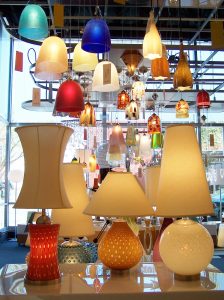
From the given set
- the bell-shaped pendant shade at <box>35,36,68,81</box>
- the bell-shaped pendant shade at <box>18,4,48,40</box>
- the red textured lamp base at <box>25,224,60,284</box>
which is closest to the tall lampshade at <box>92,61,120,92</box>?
the bell-shaped pendant shade at <box>35,36,68,81</box>

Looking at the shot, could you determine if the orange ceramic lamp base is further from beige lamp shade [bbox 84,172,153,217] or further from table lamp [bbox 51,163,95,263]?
table lamp [bbox 51,163,95,263]

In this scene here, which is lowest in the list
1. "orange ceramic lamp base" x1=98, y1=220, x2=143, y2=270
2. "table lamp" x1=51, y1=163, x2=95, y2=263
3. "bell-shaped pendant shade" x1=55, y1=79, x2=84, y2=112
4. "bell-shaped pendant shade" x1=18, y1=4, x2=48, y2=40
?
"orange ceramic lamp base" x1=98, y1=220, x2=143, y2=270

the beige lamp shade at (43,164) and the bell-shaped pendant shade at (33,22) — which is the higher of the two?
the bell-shaped pendant shade at (33,22)

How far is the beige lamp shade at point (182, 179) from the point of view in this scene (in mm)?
1623

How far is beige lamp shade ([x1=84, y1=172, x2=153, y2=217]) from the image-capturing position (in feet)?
5.81

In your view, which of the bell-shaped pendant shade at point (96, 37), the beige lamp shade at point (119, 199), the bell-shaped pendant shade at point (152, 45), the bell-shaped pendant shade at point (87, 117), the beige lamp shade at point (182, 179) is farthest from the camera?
the bell-shaped pendant shade at point (87, 117)

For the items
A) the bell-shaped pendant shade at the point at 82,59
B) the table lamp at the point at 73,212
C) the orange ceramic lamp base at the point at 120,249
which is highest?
the bell-shaped pendant shade at the point at 82,59

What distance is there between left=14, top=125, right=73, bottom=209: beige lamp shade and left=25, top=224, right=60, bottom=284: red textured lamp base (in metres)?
0.16

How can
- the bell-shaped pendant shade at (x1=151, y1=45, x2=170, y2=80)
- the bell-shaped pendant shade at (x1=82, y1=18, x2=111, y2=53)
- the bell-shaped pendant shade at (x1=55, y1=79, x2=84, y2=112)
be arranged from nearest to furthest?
the bell-shaped pendant shade at (x1=82, y1=18, x2=111, y2=53)
the bell-shaped pendant shade at (x1=55, y1=79, x2=84, y2=112)
the bell-shaped pendant shade at (x1=151, y1=45, x2=170, y2=80)

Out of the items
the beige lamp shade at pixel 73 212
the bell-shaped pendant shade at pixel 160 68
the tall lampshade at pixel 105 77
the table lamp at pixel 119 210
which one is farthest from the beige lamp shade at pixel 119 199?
the bell-shaped pendant shade at pixel 160 68

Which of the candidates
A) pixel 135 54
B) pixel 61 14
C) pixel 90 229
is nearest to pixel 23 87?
pixel 135 54

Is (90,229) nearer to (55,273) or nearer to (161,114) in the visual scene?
(55,273)

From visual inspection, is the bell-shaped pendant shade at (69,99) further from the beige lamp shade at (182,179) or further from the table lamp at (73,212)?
the beige lamp shade at (182,179)

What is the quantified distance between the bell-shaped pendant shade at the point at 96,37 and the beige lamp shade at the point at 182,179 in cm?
195
